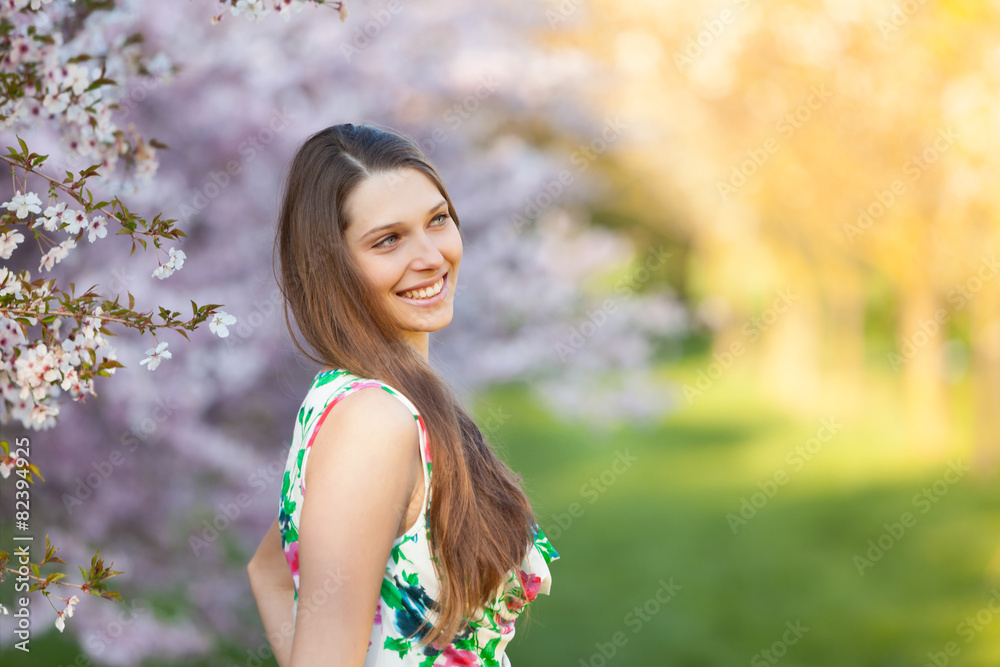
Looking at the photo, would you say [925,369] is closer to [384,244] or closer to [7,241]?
[384,244]

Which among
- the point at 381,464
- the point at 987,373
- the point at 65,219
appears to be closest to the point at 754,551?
the point at 987,373

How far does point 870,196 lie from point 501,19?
389cm

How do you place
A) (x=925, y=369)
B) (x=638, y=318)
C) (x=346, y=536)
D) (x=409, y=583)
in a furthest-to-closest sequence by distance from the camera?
(x=925, y=369)
(x=638, y=318)
(x=409, y=583)
(x=346, y=536)

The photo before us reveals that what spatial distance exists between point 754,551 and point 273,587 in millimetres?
5740

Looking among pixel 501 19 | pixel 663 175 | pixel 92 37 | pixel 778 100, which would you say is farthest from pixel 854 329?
pixel 92 37

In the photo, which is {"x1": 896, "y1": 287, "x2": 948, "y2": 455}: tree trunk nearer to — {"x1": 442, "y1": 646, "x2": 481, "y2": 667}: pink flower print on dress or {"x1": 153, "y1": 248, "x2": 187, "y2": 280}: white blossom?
{"x1": 442, "y1": 646, "x2": 481, "y2": 667}: pink flower print on dress

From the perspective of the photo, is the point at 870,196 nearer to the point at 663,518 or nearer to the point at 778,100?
the point at 778,100

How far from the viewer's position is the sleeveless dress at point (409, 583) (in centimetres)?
127

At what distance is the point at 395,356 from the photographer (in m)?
1.39

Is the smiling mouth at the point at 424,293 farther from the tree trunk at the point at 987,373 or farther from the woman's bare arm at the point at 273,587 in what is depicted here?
the tree trunk at the point at 987,373

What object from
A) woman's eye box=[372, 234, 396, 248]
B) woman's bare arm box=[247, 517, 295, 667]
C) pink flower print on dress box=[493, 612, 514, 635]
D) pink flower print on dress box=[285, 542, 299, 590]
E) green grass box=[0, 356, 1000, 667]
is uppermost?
woman's eye box=[372, 234, 396, 248]

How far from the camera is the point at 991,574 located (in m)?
5.71

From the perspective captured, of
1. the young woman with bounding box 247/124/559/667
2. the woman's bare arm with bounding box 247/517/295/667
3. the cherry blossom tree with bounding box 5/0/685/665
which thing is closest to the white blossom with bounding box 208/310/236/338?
the young woman with bounding box 247/124/559/667

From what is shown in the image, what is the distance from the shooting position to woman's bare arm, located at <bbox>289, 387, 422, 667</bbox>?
1154 millimetres
